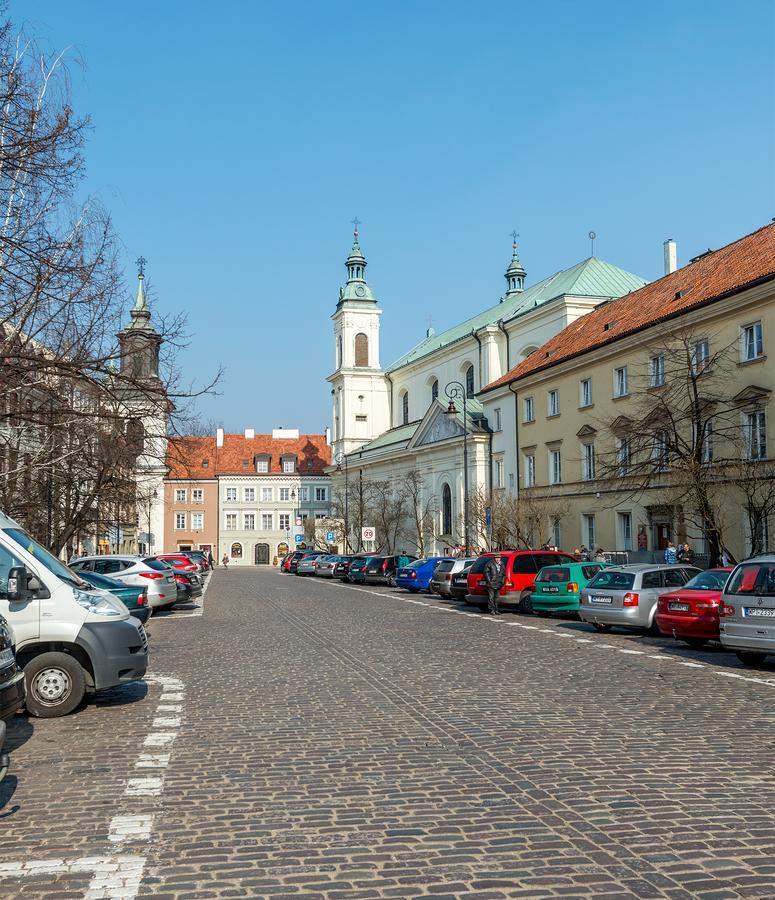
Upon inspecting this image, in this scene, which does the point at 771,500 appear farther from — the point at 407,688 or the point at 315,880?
the point at 315,880

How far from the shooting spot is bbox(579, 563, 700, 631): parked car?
1962 centimetres

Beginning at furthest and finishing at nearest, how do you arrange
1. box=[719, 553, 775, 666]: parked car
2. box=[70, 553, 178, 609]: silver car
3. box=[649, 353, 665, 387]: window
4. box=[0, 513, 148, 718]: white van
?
box=[649, 353, 665, 387]: window → box=[70, 553, 178, 609]: silver car → box=[719, 553, 775, 666]: parked car → box=[0, 513, 148, 718]: white van

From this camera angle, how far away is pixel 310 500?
363 feet

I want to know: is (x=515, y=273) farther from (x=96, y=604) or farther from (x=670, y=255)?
(x=96, y=604)

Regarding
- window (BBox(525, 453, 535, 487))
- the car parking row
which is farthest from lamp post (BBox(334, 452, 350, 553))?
the car parking row

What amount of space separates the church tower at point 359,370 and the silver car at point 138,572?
73.7 m

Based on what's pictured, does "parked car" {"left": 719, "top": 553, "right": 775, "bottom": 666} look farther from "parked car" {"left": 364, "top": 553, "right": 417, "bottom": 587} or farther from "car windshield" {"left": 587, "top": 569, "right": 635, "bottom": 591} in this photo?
"parked car" {"left": 364, "top": 553, "right": 417, "bottom": 587}

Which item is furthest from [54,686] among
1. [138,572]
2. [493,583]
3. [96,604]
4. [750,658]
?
[493,583]

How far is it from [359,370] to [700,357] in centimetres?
6531

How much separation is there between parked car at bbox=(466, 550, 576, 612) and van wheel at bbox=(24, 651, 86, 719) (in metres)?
16.7

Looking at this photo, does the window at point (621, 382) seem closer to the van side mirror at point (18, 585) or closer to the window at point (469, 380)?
the van side mirror at point (18, 585)

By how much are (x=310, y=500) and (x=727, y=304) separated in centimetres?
7991

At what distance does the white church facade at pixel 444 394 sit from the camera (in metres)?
58.9

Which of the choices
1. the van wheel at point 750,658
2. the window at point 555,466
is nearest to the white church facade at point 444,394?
the window at point 555,466
